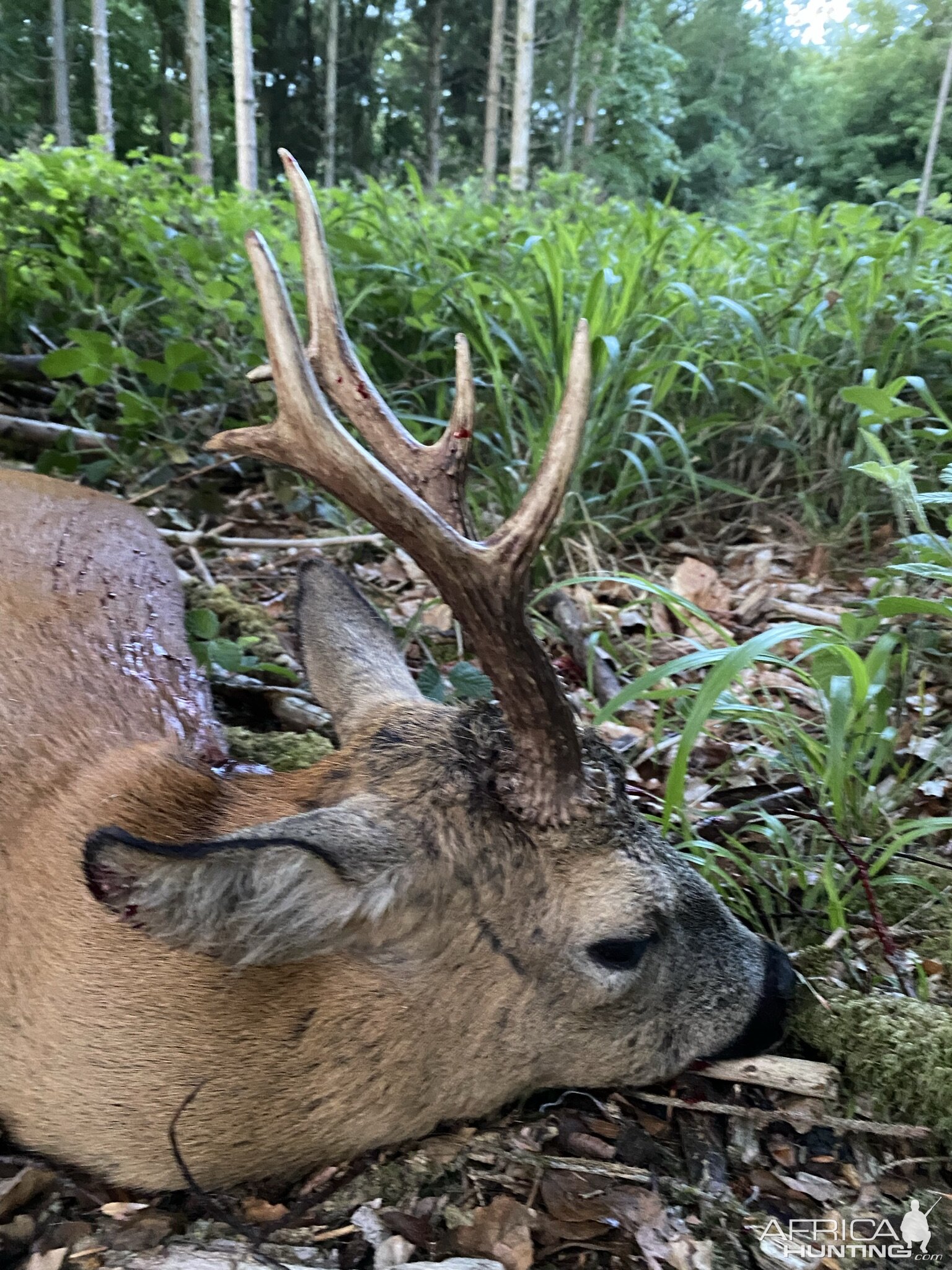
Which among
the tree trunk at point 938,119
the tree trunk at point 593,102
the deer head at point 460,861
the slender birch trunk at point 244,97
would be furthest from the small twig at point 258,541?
the tree trunk at point 593,102

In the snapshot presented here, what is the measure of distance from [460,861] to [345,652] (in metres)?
0.64

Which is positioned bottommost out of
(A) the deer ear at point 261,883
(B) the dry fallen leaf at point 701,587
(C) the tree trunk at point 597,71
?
(B) the dry fallen leaf at point 701,587

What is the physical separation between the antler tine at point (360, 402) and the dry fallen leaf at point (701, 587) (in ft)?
5.77

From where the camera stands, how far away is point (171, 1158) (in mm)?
1415

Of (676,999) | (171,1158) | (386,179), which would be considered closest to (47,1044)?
(171,1158)

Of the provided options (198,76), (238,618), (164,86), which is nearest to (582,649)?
(238,618)

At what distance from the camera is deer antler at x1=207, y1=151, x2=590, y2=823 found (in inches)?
52.9

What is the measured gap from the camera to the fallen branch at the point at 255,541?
3.32 metres

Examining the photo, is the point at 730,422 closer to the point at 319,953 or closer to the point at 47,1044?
the point at 319,953

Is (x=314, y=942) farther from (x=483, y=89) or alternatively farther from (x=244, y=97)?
(x=483, y=89)

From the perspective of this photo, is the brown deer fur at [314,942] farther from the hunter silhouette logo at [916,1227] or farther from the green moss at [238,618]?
the green moss at [238,618]

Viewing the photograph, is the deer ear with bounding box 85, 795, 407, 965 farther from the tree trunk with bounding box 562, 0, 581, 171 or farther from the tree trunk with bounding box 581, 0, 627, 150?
the tree trunk with bounding box 562, 0, 581, 171

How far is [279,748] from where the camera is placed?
236 centimetres

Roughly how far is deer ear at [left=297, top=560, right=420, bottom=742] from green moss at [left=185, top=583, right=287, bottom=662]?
81cm
